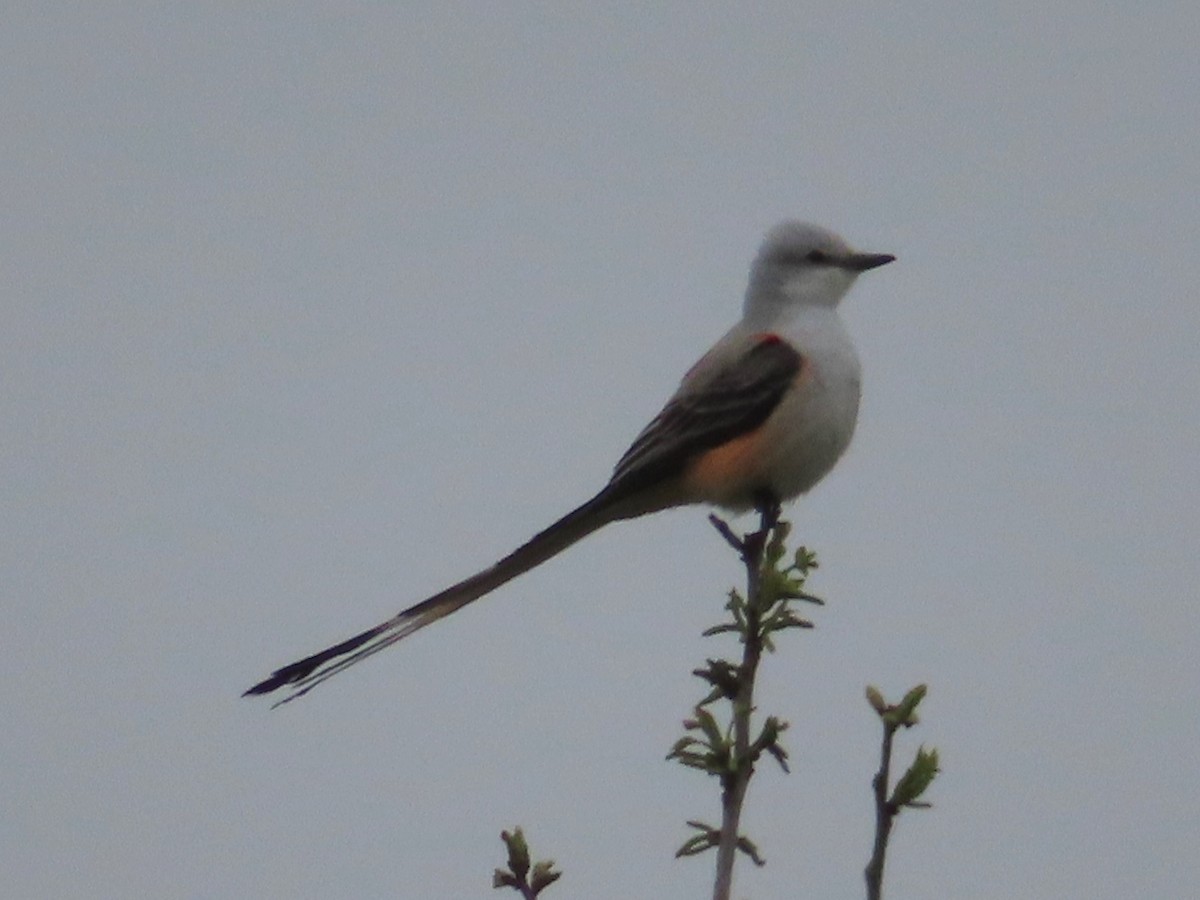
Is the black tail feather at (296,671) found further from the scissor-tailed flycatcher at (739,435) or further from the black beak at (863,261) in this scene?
the black beak at (863,261)

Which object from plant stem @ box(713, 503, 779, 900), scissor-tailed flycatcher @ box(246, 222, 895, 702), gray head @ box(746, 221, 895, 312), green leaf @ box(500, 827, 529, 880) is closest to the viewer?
plant stem @ box(713, 503, 779, 900)

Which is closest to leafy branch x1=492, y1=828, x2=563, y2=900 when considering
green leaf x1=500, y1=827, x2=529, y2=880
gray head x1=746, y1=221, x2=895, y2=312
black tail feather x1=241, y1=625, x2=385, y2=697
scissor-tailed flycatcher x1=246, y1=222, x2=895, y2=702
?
green leaf x1=500, y1=827, x2=529, y2=880

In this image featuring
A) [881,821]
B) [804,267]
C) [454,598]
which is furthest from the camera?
[804,267]

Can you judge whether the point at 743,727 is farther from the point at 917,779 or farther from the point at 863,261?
the point at 863,261

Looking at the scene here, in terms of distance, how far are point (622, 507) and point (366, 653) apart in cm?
162

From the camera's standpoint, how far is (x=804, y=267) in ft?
23.4

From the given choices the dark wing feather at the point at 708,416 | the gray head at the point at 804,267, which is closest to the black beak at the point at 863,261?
the gray head at the point at 804,267

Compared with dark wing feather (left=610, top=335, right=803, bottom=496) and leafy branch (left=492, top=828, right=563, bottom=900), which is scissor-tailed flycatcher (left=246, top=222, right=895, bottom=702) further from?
leafy branch (left=492, top=828, right=563, bottom=900)

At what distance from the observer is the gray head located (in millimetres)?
7059

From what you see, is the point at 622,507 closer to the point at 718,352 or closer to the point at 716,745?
the point at 718,352

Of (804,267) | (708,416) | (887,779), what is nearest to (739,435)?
(708,416)

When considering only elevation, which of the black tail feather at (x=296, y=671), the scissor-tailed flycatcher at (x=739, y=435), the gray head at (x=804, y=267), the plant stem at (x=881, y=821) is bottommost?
the plant stem at (x=881, y=821)

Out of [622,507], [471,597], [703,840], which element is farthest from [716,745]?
[622,507]

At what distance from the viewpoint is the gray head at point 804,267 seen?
7059 mm
